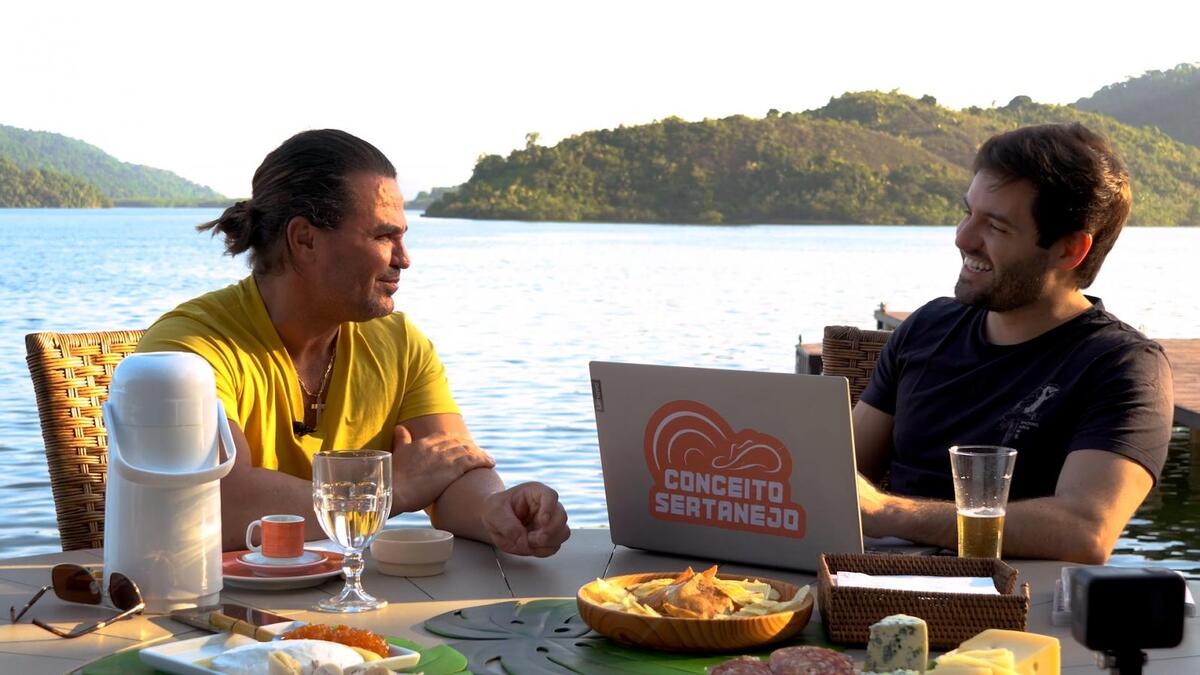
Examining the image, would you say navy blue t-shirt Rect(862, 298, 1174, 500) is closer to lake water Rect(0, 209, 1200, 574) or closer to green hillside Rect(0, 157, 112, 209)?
lake water Rect(0, 209, 1200, 574)

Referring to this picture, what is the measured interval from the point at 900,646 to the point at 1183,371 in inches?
350

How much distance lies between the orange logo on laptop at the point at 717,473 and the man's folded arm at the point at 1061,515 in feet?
0.92

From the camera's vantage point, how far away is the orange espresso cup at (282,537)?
1.83 meters

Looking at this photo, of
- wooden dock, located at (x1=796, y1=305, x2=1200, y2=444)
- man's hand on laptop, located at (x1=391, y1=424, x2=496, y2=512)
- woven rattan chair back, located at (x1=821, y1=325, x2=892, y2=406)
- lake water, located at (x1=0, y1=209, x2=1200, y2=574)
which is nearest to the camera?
man's hand on laptop, located at (x1=391, y1=424, x2=496, y2=512)

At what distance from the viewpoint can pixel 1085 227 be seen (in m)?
2.59

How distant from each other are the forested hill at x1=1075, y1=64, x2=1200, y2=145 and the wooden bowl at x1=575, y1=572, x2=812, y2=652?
6606 cm

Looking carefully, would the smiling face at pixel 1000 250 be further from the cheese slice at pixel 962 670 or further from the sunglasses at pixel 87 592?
the sunglasses at pixel 87 592

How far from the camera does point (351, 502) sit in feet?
5.47

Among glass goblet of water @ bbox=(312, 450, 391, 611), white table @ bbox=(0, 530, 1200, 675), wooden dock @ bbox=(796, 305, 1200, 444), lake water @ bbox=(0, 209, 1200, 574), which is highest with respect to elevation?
glass goblet of water @ bbox=(312, 450, 391, 611)

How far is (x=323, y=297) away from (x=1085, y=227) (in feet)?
4.65

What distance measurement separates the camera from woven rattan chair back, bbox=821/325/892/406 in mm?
3080

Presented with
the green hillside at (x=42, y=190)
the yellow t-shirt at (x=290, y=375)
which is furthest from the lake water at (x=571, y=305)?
the green hillside at (x=42, y=190)

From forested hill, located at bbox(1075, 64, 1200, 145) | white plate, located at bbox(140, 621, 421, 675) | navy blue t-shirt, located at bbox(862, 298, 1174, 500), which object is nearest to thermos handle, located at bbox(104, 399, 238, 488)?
white plate, located at bbox(140, 621, 421, 675)

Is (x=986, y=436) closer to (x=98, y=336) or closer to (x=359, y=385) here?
(x=359, y=385)
